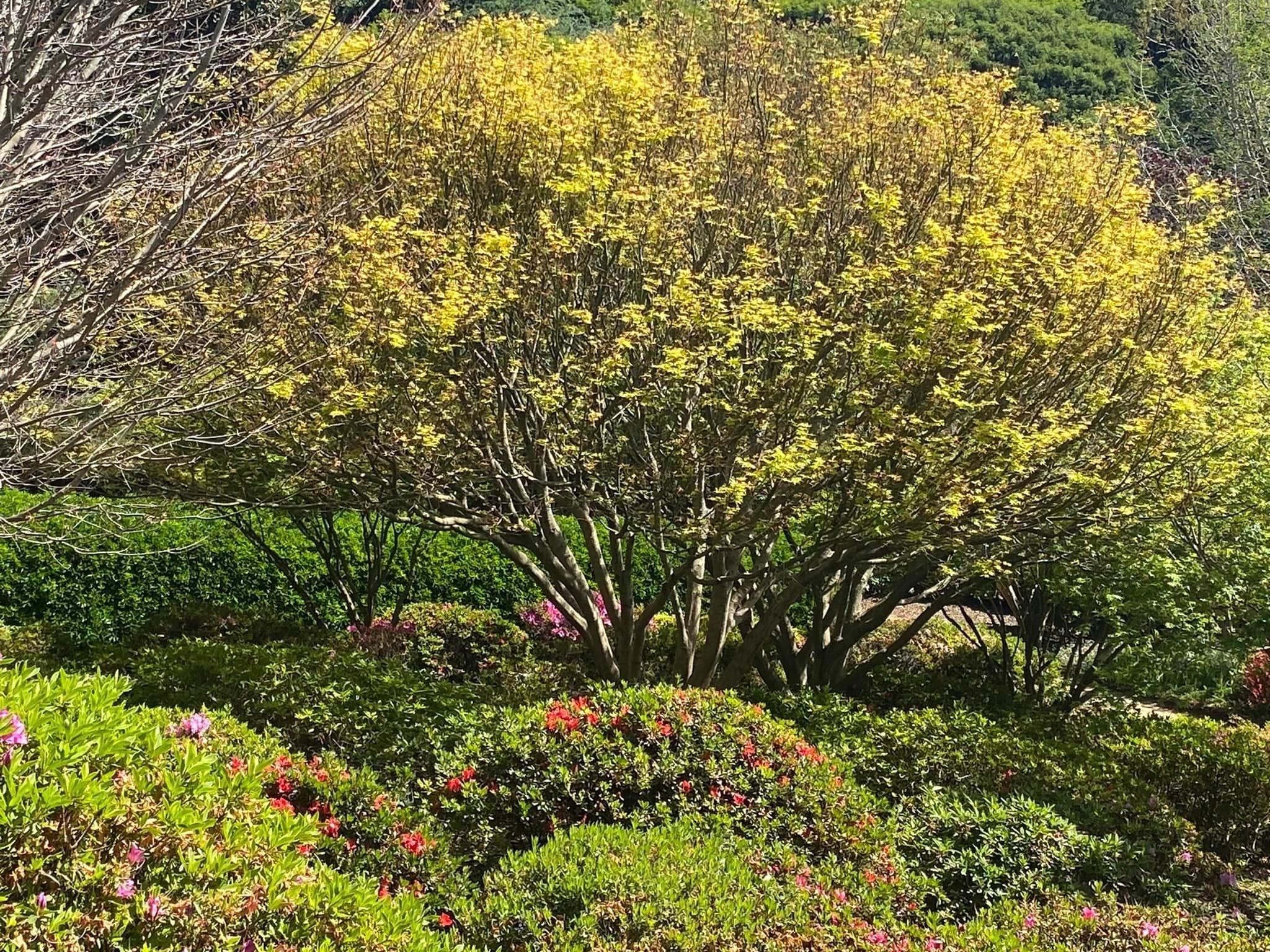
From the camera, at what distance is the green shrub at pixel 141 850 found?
2.05 metres

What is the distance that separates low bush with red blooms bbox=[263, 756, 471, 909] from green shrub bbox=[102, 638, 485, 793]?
0.57 meters

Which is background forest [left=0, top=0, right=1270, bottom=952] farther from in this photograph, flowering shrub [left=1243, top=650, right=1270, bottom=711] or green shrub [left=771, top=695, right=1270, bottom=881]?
flowering shrub [left=1243, top=650, right=1270, bottom=711]

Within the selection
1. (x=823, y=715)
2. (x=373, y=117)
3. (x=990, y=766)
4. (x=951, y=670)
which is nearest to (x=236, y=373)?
(x=373, y=117)

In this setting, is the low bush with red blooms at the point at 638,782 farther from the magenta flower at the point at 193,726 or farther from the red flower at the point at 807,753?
the magenta flower at the point at 193,726

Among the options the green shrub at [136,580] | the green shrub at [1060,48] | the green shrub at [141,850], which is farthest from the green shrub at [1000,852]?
the green shrub at [1060,48]

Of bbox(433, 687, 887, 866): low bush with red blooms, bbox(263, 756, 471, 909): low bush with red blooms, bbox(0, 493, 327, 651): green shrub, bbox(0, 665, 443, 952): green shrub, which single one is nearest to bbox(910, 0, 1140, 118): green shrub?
bbox(0, 493, 327, 651): green shrub

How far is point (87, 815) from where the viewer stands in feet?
6.97

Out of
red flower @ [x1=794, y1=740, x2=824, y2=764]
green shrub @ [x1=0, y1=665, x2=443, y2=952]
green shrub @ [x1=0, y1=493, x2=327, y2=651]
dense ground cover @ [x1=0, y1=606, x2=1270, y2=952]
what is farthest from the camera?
green shrub @ [x1=0, y1=493, x2=327, y2=651]

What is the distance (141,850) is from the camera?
221 centimetres

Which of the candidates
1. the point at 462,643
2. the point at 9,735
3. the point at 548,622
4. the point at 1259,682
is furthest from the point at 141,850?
the point at 1259,682

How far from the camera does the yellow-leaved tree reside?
5.51 metres

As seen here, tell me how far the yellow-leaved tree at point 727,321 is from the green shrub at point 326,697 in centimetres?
114

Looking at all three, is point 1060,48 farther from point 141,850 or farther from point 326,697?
point 141,850

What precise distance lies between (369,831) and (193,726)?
3.23ft
